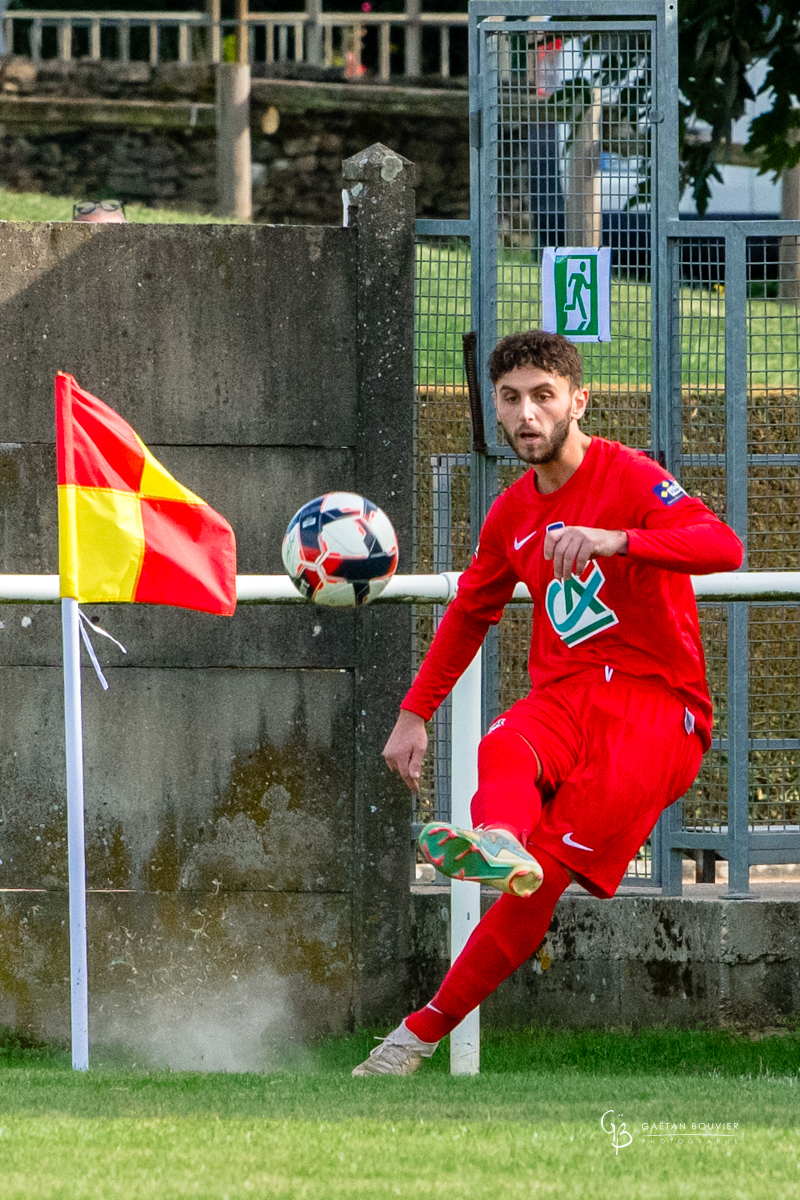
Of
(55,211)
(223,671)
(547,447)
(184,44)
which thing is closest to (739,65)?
(223,671)

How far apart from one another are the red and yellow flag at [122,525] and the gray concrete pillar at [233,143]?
16.7 meters

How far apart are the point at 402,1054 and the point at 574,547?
5.07ft

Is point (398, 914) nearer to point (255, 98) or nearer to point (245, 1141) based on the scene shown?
point (245, 1141)

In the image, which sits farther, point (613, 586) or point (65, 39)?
point (65, 39)

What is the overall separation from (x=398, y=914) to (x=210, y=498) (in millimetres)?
1584

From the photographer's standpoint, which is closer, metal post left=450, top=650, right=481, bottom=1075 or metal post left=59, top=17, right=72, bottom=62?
metal post left=450, top=650, right=481, bottom=1075

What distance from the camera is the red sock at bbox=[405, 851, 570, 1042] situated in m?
4.15

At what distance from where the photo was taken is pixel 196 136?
21.4m

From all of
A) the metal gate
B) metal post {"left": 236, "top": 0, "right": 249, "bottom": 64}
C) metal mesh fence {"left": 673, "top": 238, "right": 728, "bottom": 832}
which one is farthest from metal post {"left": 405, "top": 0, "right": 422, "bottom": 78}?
the metal gate

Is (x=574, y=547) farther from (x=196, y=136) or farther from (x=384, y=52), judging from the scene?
(x=384, y=52)

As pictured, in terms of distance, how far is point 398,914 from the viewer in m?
5.46

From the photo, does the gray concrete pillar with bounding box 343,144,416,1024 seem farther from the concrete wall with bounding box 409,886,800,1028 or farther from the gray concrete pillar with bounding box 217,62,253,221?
the gray concrete pillar with bounding box 217,62,253,221

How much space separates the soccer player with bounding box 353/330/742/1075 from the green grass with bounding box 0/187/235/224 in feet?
43.7

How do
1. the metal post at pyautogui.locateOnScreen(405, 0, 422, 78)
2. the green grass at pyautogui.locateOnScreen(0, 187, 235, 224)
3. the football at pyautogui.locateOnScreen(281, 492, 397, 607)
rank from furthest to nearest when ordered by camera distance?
1. the metal post at pyautogui.locateOnScreen(405, 0, 422, 78)
2. the green grass at pyautogui.locateOnScreen(0, 187, 235, 224)
3. the football at pyautogui.locateOnScreen(281, 492, 397, 607)
